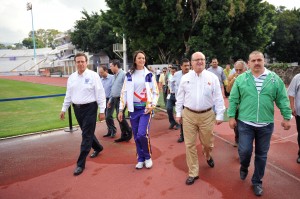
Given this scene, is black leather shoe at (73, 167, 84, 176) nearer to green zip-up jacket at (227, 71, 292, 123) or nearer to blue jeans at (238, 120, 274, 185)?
blue jeans at (238, 120, 274, 185)

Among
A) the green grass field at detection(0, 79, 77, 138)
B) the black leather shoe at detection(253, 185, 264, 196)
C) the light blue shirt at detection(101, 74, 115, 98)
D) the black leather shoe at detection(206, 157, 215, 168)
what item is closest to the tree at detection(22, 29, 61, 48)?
the green grass field at detection(0, 79, 77, 138)

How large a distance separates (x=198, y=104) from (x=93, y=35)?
37.7 metres

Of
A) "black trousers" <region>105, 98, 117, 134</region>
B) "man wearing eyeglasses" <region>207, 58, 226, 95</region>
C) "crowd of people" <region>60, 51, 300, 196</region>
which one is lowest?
"black trousers" <region>105, 98, 117, 134</region>

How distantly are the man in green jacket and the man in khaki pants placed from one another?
378 millimetres

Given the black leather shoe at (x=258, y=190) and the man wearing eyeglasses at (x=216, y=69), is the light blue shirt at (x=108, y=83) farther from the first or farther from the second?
the black leather shoe at (x=258, y=190)

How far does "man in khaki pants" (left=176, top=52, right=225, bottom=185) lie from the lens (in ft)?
12.8

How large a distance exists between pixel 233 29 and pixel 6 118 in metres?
20.3

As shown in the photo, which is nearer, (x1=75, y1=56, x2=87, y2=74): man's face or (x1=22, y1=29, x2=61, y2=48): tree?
(x1=75, y1=56, x2=87, y2=74): man's face

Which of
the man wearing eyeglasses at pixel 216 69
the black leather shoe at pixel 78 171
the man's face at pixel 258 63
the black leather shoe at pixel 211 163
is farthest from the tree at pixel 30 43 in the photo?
the man's face at pixel 258 63

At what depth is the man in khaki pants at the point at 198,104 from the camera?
3898mm

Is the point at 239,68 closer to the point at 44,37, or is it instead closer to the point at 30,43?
the point at 44,37

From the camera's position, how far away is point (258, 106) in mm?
3422

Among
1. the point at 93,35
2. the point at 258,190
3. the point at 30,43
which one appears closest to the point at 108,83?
the point at 258,190

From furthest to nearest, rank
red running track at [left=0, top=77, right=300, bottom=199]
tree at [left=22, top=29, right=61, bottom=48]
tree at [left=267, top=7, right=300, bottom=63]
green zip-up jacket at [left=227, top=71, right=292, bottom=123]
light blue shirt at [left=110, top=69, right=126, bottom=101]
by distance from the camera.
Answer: tree at [left=22, top=29, right=61, bottom=48] < tree at [left=267, top=7, right=300, bottom=63] < light blue shirt at [left=110, top=69, right=126, bottom=101] < red running track at [left=0, top=77, right=300, bottom=199] < green zip-up jacket at [left=227, top=71, right=292, bottom=123]
